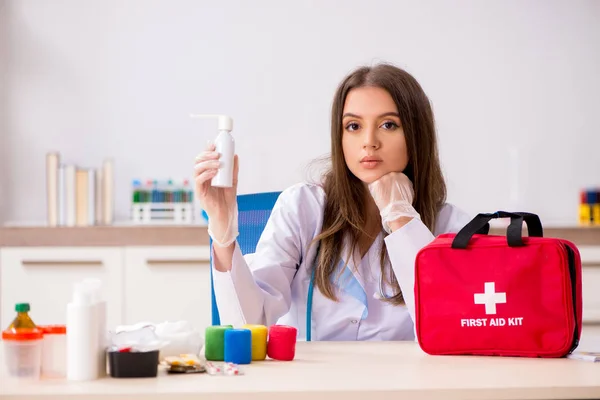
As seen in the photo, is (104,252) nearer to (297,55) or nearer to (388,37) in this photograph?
(297,55)

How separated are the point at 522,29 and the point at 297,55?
1.09 m

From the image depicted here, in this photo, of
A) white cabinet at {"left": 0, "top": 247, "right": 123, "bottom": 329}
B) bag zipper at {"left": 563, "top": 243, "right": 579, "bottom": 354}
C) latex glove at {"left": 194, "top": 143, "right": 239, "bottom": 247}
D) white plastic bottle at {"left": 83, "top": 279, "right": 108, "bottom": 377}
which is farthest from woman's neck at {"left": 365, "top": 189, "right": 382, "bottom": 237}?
white cabinet at {"left": 0, "top": 247, "right": 123, "bottom": 329}

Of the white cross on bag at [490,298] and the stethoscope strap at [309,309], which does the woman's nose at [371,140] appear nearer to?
the stethoscope strap at [309,309]

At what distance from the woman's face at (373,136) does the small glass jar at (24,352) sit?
3.23 feet

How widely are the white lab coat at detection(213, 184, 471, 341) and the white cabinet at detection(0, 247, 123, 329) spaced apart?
141 centimetres

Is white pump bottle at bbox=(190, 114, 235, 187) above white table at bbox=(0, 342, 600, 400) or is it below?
above

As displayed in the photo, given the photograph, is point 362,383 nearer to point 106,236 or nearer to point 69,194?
point 106,236

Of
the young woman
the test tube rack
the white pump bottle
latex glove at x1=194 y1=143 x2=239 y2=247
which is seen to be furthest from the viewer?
the test tube rack

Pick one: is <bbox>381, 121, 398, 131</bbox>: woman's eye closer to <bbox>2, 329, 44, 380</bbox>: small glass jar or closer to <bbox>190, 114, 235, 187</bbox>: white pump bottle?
<bbox>190, 114, 235, 187</bbox>: white pump bottle

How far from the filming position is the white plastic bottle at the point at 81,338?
113 cm

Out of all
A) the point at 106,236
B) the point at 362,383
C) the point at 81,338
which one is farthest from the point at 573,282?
the point at 106,236

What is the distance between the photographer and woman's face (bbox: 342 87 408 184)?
6.28 ft

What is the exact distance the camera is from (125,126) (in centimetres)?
374

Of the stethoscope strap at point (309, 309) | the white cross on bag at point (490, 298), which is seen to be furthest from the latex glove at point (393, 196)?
the white cross on bag at point (490, 298)
